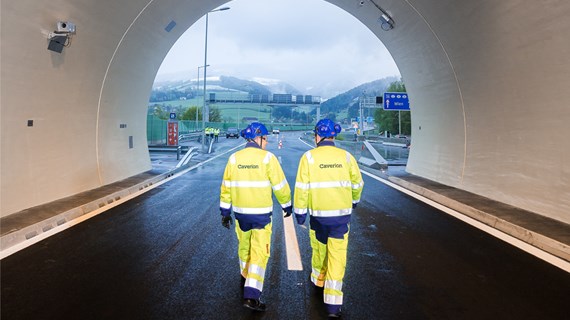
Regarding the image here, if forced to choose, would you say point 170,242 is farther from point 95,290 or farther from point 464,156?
point 464,156

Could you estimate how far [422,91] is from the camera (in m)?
13.4

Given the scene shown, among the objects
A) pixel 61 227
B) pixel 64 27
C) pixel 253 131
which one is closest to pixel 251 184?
pixel 253 131

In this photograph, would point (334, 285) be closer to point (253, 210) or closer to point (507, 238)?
point (253, 210)

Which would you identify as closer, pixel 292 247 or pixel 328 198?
pixel 328 198

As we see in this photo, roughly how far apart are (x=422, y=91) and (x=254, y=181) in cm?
1103

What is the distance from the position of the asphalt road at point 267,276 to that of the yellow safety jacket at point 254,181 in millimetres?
1024

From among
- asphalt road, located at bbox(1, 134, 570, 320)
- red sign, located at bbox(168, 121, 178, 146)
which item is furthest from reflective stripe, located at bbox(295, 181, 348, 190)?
red sign, located at bbox(168, 121, 178, 146)

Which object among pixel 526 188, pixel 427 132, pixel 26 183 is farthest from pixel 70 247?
pixel 427 132

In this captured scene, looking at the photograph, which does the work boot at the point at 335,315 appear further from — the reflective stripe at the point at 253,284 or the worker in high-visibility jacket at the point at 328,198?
the reflective stripe at the point at 253,284

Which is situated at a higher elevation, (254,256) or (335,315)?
(254,256)

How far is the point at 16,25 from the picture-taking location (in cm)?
633

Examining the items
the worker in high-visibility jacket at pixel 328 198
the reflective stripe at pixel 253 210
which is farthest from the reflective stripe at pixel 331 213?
the reflective stripe at pixel 253 210

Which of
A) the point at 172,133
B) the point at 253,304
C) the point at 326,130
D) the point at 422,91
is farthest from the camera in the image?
the point at 172,133

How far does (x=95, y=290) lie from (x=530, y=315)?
183 inches
